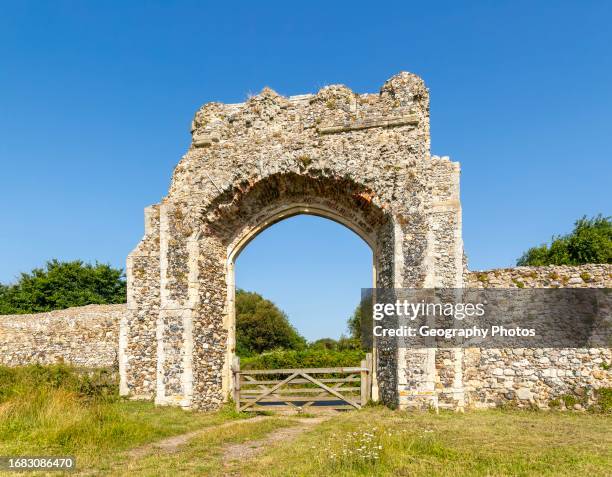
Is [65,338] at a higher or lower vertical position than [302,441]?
higher

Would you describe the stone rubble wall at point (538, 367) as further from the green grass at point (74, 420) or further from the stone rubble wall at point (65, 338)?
the stone rubble wall at point (65, 338)

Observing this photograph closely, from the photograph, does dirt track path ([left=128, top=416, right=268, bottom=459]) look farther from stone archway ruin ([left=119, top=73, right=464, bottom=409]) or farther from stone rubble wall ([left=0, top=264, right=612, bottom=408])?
stone rubble wall ([left=0, top=264, right=612, bottom=408])

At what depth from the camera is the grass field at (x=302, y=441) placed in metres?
6.18

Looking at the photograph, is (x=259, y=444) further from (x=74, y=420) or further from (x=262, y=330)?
(x=262, y=330)

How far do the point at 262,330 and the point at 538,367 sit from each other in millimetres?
30316

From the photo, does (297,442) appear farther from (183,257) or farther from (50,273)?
(50,273)

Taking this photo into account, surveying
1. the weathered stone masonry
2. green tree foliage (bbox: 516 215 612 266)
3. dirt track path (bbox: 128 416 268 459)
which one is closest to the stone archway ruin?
the weathered stone masonry

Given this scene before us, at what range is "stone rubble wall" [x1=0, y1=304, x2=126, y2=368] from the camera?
18109 millimetres

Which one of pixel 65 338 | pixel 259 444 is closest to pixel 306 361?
pixel 65 338

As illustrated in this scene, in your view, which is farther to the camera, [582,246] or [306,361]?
[582,246]

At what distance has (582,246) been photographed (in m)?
24.9

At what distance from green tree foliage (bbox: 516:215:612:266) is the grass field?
631 inches

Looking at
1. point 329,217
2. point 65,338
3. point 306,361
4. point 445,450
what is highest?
point 329,217

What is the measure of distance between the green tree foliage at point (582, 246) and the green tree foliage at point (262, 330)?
65.6 ft
